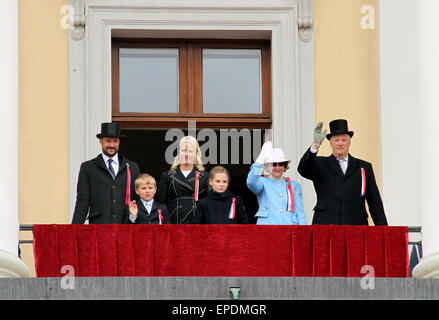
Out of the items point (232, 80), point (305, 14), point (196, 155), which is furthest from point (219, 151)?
point (196, 155)

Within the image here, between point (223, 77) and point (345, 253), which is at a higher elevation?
point (223, 77)

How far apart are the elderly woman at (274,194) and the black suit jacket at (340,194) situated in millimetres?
225

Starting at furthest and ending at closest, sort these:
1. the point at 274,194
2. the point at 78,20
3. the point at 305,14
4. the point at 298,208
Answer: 1. the point at 305,14
2. the point at 78,20
3. the point at 298,208
4. the point at 274,194

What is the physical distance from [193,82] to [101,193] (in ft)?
12.8

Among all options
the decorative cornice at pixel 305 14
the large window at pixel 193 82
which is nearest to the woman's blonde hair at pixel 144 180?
the large window at pixel 193 82

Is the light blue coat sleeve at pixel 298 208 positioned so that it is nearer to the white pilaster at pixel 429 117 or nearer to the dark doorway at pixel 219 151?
the white pilaster at pixel 429 117

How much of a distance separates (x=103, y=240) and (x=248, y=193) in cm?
659

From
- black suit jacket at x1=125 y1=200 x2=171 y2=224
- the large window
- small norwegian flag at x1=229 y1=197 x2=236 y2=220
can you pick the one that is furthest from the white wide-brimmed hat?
the large window

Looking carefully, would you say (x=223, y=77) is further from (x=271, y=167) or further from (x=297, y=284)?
(x=297, y=284)

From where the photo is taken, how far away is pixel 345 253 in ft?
53.1

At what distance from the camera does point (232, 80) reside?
20297 millimetres

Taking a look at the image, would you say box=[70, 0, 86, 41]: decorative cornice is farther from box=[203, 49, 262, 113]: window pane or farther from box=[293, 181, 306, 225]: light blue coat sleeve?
box=[293, 181, 306, 225]: light blue coat sleeve

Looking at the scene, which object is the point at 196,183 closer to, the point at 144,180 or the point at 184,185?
the point at 184,185
